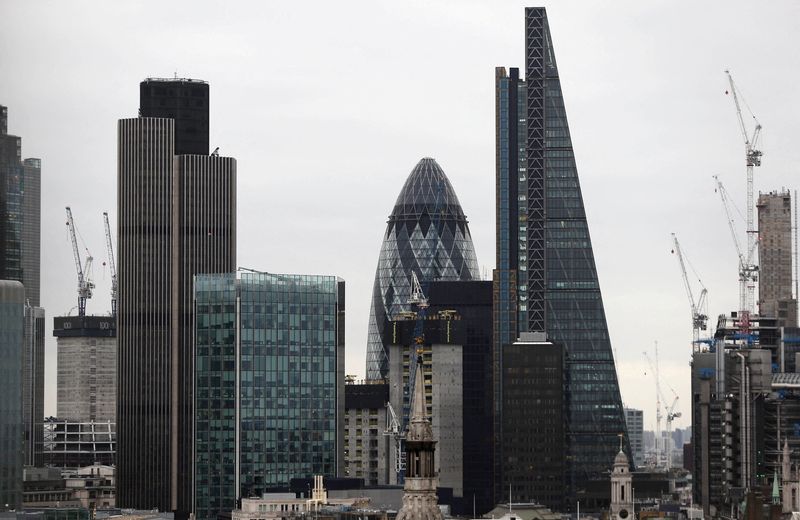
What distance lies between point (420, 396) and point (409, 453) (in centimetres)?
457

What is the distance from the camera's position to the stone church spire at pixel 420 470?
612ft

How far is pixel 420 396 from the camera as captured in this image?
189 metres

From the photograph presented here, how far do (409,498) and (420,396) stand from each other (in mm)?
8102

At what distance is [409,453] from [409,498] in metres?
3.64

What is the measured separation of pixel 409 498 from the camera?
187625 millimetres

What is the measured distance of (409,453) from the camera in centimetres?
18888

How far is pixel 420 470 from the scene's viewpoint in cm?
18812

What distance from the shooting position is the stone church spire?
186m
